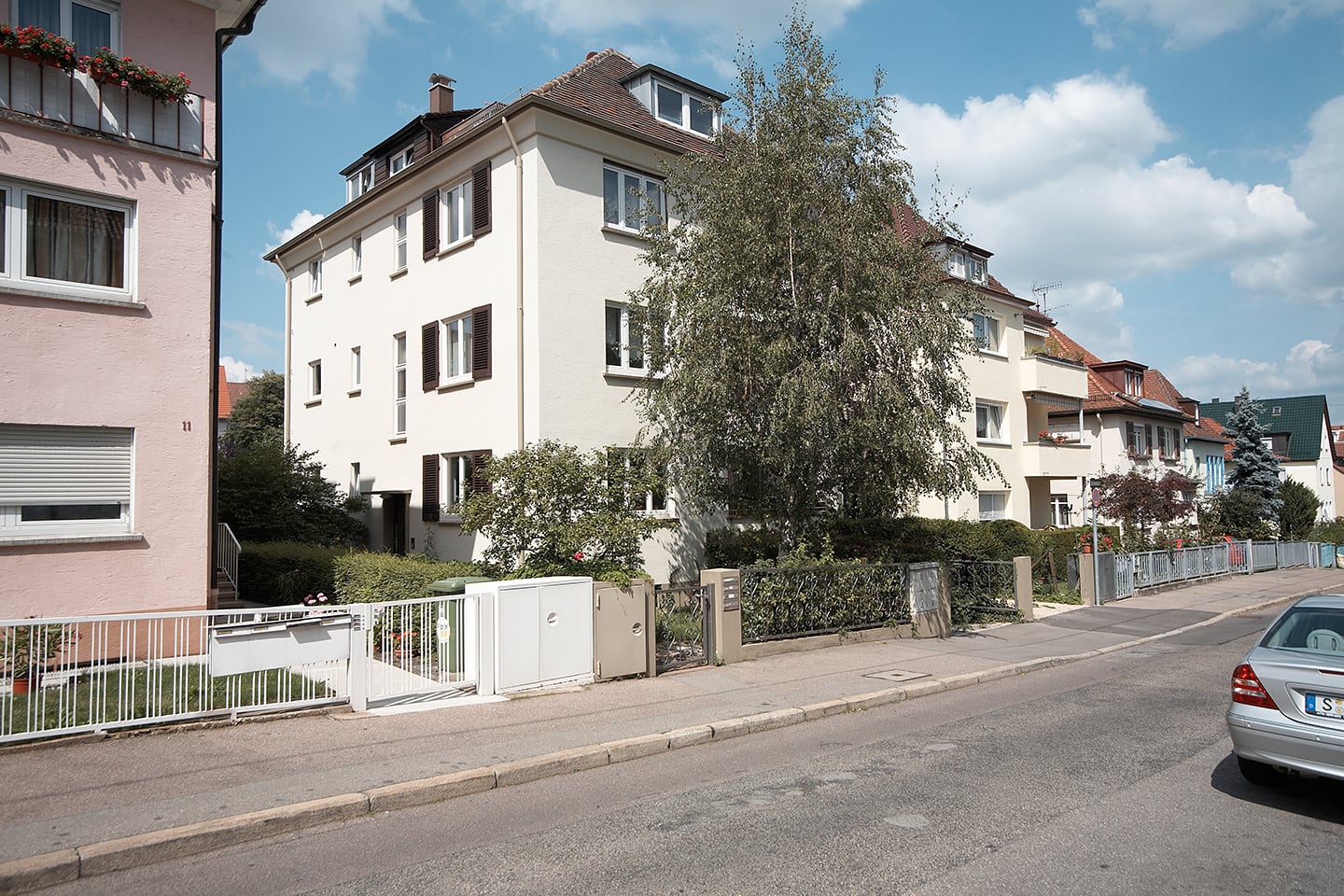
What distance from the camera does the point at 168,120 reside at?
11.3m

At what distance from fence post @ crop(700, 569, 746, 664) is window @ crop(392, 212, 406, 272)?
42.8ft

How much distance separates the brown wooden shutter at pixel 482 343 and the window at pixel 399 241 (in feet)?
14.5

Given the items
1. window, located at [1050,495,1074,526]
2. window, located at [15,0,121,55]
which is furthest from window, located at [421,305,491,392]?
window, located at [1050,495,1074,526]

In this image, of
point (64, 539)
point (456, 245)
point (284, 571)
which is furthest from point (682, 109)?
point (64, 539)

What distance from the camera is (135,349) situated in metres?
10.9

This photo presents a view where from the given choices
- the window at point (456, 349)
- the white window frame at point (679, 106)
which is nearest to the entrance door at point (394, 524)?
the window at point (456, 349)

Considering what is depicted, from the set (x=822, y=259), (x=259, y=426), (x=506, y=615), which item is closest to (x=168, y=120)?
(x=506, y=615)

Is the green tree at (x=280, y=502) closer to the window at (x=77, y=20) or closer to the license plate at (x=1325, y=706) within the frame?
the window at (x=77, y=20)

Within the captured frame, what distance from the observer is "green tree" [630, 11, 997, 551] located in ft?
43.0

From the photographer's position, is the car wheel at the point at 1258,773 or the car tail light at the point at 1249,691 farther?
the car wheel at the point at 1258,773

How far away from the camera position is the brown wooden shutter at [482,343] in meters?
17.5

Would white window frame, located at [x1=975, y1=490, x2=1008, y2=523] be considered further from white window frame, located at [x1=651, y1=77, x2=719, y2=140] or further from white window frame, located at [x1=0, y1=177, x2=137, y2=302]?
white window frame, located at [x1=0, y1=177, x2=137, y2=302]

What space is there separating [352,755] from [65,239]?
25.8 feet

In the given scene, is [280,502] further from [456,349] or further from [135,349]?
[135,349]
